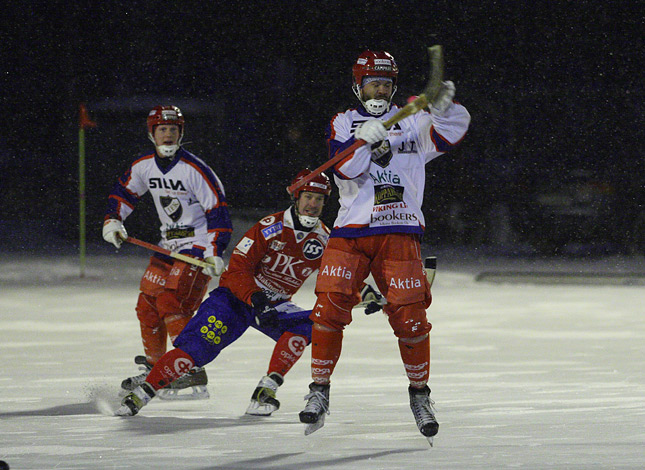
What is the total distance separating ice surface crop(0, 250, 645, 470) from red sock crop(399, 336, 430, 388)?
286 millimetres

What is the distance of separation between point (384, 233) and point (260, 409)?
1324 millimetres

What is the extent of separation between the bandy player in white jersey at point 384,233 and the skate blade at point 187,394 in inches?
60.5

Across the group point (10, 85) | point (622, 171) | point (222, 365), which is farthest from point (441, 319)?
point (10, 85)

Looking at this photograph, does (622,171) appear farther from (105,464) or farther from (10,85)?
(105,464)

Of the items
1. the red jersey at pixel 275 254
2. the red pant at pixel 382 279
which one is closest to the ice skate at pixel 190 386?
the red jersey at pixel 275 254

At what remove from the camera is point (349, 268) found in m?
5.68

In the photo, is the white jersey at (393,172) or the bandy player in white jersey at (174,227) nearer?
the white jersey at (393,172)

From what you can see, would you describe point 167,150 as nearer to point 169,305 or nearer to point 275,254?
point 169,305

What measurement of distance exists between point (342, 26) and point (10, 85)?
24.9ft

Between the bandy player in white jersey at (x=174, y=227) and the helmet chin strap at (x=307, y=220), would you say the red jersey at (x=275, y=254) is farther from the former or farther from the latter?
the bandy player in white jersey at (x=174, y=227)

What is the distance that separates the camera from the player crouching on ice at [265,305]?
252 inches

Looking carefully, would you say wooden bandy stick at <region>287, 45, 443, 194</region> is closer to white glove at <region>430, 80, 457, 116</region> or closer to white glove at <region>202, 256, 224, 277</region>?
white glove at <region>430, 80, 457, 116</region>

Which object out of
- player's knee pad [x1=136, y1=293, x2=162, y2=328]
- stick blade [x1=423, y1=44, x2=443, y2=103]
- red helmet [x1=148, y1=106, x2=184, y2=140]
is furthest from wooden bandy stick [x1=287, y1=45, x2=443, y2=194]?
player's knee pad [x1=136, y1=293, x2=162, y2=328]

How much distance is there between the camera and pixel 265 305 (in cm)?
642
